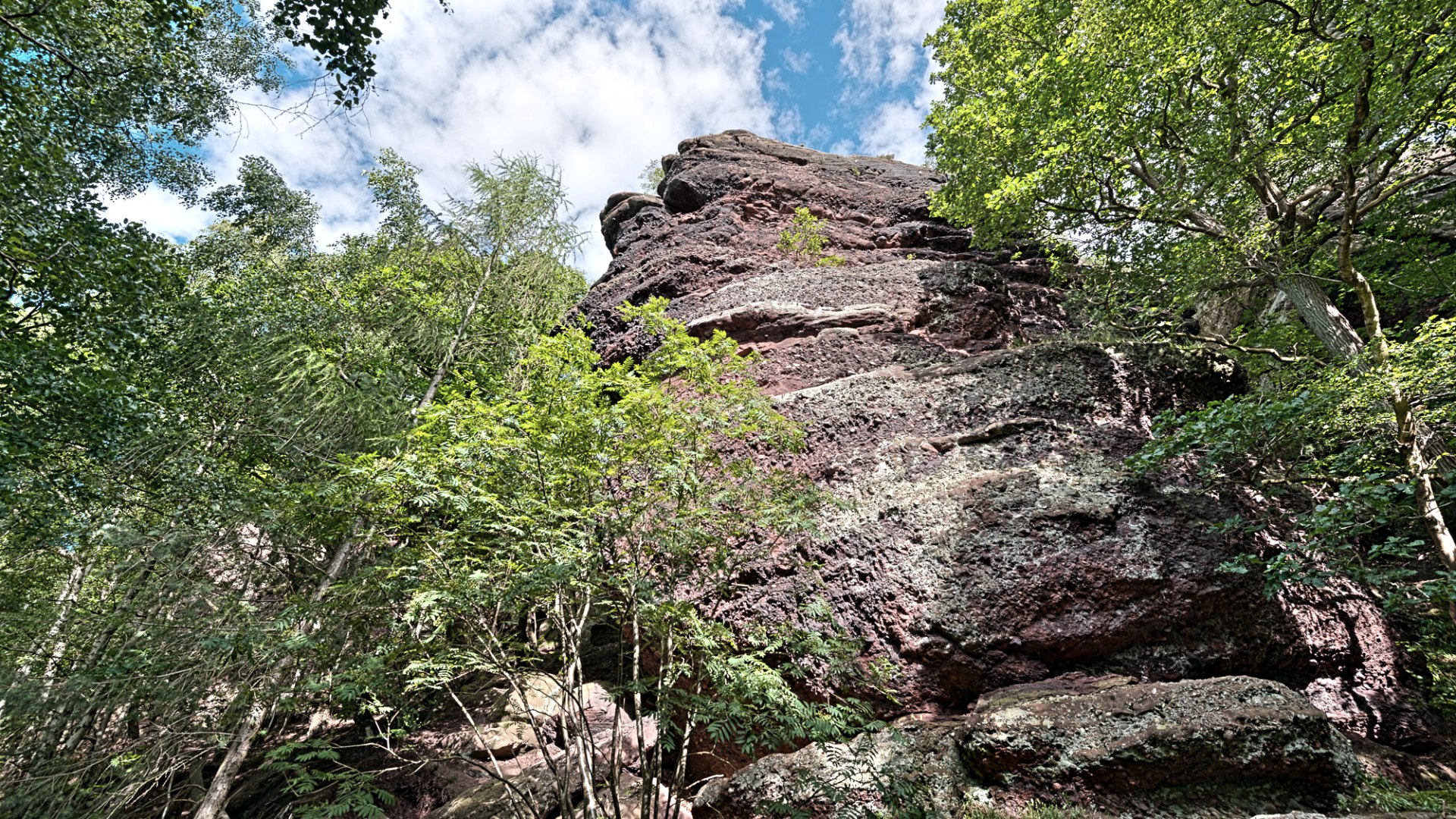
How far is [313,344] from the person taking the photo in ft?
25.4

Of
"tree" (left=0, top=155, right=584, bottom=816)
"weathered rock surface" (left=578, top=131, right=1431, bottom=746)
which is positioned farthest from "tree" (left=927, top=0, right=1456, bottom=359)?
"tree" (left=0, top=155, right=584, bottom=816)

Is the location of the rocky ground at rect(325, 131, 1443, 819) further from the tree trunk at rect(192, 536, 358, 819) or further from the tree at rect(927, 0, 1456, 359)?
the tree trunk at rect(192, 536, 358, 819)

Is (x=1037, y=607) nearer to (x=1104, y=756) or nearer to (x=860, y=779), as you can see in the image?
(x=1104, y=756)

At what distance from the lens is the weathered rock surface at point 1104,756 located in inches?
144

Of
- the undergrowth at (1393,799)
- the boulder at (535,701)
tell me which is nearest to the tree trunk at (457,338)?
the boulder at (535,701)

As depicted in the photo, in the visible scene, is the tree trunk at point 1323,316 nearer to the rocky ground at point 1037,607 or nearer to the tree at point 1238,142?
the tree at point 1238,142

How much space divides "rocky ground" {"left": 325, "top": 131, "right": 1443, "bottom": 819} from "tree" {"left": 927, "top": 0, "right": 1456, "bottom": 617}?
1.37 meters

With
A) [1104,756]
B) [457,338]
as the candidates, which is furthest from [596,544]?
[457,338]

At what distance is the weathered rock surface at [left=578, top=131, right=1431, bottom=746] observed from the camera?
4754mm

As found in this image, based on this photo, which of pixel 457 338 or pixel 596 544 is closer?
pixel 596 544

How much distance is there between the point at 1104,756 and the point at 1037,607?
51.1 inches

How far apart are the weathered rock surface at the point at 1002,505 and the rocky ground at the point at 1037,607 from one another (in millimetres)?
22

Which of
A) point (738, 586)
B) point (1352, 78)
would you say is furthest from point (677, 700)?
point (1352, 78)

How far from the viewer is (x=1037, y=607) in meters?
5.02
